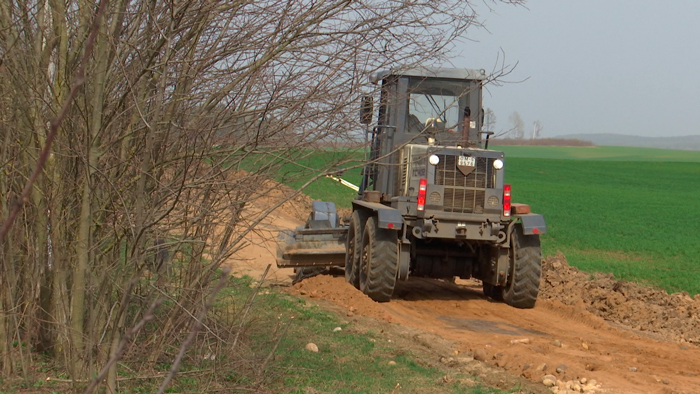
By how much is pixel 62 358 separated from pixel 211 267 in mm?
1337

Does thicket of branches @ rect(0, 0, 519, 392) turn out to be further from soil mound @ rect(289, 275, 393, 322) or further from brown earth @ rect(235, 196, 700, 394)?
soil mound @ rect(289, 275, 393, 322)

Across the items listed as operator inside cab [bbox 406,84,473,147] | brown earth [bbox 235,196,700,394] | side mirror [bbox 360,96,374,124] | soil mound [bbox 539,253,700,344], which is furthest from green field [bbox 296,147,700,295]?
side mirror [bbox 360,96,374,124]

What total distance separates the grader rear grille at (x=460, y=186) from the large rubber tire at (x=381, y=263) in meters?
0.91

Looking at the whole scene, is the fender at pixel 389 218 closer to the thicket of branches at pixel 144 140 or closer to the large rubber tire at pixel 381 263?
the large rubber tire at pixel 381 263

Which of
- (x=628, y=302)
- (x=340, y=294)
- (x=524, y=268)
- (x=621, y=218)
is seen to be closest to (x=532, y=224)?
(x=524, y=268)

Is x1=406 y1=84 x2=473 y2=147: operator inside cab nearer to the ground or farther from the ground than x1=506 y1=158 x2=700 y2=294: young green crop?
farther from the ground

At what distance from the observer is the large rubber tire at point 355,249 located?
11.9 metres

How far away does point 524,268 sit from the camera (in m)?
11.1

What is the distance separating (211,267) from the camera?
5.80 meters

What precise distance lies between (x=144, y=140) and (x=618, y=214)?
31303 millimetres

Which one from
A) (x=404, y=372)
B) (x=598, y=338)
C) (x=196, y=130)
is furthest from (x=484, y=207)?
(x=196, y=130)

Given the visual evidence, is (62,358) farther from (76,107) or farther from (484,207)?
(484,207)

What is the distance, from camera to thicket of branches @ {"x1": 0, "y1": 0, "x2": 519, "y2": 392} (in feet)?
17.1

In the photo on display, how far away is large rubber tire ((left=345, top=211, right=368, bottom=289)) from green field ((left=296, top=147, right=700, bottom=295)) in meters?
0.94
